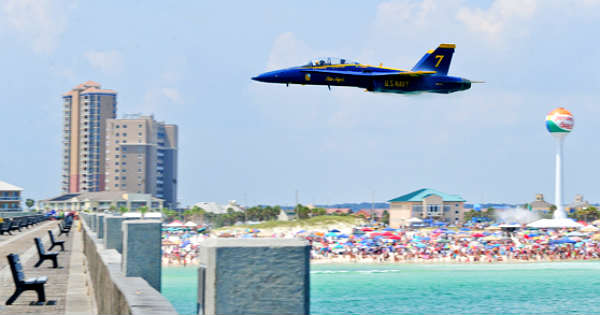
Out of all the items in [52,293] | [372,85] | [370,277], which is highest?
[372,85]

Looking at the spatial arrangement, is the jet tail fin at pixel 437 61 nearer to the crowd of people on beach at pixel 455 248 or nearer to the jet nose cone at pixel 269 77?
the jet nose cone at pixel 269 77

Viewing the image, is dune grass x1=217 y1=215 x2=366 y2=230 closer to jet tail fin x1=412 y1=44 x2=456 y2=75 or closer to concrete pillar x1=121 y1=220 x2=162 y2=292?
jet tail fin x1=412 y1=44 x2=456 y2=75

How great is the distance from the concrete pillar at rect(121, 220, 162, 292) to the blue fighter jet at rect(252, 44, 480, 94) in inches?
1140

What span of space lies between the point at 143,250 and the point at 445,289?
94.7 meters

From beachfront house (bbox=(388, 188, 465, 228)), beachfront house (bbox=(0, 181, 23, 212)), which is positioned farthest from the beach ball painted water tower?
beachfront house (bbox=(0, 181, 23, 212))

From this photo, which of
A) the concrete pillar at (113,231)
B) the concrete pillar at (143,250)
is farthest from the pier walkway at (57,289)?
the concrete pillar at (143,250)

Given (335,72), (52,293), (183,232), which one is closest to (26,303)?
(52,293)

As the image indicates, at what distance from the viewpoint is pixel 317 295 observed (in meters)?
94.6

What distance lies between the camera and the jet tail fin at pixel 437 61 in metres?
46.1

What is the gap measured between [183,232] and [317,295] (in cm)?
7216

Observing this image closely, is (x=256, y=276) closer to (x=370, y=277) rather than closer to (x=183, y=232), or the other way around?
(x=370, y=277)

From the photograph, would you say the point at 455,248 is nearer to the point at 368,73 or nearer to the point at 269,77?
the point at 368,73

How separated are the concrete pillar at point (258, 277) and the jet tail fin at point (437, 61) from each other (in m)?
43.1

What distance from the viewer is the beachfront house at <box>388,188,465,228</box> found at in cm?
18262
